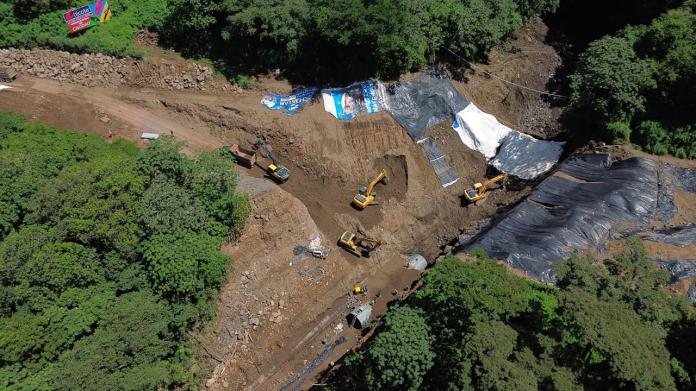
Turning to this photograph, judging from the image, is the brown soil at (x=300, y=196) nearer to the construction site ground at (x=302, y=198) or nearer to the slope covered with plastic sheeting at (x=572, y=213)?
the construction site ground at (x=302, y=198)

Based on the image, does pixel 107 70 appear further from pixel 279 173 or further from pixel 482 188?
pixel 482 188

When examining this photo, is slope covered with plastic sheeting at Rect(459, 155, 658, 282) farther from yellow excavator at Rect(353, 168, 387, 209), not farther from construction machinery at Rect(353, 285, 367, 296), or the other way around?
yellow excavator at Rect(353, 168, 387, 209)

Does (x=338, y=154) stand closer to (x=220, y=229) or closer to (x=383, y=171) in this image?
(x=383, y=171)


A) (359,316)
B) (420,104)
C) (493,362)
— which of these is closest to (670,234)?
(493,362)

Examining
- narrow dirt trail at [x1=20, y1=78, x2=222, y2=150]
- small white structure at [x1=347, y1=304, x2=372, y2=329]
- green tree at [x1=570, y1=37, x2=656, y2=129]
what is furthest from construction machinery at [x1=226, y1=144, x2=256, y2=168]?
green tree at [x1=570, y1=37, x2=656, y2=129]

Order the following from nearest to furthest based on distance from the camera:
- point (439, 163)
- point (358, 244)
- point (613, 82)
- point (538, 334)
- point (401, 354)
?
point (538, 334) → point (401, 354) → point (358, 244) → point (613, 82) → point (439, 163)

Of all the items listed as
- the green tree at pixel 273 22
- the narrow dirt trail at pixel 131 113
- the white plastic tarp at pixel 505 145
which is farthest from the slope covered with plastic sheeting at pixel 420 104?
the narrow dirt trail at pixel 131 113
